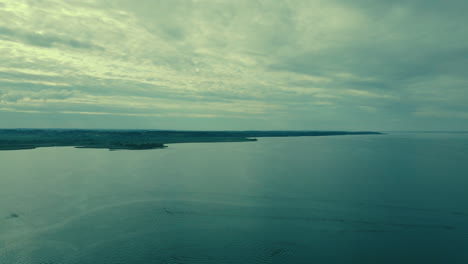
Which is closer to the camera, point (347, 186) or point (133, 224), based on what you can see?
point (133, 224)

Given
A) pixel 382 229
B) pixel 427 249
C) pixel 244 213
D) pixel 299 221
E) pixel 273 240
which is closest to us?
pixel 427 249

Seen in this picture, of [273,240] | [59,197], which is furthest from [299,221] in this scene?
[59,197]

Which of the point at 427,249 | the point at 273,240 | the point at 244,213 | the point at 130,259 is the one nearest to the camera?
the point at 130,259

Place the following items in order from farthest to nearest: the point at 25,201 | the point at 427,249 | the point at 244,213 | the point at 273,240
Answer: the point at 25,201 < the point at 244,213 < the point at 273,240 < the point at 427,249

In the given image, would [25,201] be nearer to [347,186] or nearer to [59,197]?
[59,197]

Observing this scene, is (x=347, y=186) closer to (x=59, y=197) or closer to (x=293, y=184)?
(x=293, y=184)

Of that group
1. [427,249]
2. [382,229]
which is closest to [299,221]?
[382,229]

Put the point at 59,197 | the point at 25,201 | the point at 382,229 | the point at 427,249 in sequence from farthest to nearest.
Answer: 1. the point at 59,197
2. the point at 25,201
3. the point at 382,229
4. the point at 427,249
